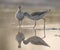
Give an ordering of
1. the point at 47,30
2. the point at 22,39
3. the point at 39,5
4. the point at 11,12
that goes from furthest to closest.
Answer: the point at 39,5 → the point at 11,12 → the point at 47,30 → the point at 22,39

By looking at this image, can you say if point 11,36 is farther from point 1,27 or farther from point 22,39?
point 22,39

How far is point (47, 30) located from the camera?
1.06 metres

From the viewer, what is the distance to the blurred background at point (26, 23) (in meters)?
1.07

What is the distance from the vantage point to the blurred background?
107cm

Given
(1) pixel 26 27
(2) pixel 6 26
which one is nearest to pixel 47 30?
(1) pixel 26 27

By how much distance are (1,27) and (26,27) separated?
178 mm

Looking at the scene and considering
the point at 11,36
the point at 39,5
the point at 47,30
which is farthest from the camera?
the point at 39,5

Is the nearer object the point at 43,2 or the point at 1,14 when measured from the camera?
the point at 1,14

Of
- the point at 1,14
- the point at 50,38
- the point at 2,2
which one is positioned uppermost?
the point at 2,2

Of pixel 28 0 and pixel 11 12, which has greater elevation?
pixel 28 0

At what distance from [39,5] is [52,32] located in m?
0.52

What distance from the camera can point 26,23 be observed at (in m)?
1.20

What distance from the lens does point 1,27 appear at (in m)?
1.26

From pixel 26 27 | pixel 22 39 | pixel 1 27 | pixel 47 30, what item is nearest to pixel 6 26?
pixel 1 27
